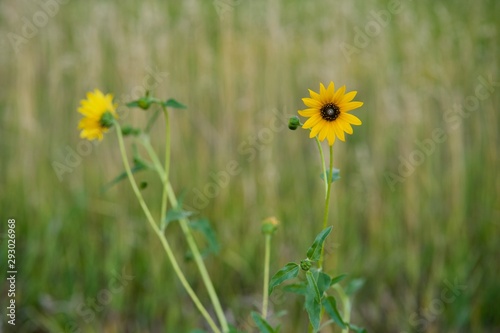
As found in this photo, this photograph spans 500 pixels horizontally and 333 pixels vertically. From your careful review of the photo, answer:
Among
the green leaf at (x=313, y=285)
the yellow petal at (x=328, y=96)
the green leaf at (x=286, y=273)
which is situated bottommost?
the green leaf at (x=313, y=285)

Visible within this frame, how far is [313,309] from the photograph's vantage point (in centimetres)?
88

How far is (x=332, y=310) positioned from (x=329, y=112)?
0.30 meters

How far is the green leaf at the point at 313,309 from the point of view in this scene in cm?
86

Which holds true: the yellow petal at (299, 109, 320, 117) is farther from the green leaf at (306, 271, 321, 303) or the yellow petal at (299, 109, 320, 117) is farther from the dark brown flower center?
the green leaf at (306, 271, 321, 303)

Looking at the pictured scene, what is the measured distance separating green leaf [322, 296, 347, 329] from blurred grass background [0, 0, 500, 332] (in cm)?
86

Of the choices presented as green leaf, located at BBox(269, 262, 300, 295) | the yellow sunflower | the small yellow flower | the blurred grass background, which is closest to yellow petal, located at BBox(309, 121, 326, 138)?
the yellow sunflower

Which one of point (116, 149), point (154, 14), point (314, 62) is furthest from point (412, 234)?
point (154, 14)

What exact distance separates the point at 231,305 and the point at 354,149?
38.0 inches

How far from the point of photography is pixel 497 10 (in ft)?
9.73

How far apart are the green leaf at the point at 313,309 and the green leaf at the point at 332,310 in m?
0.06

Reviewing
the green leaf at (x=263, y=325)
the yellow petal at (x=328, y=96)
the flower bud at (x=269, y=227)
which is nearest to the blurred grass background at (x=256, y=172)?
the flower bud at (x=269, y=227)

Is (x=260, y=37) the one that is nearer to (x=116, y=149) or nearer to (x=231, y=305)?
(x=116, y=149)

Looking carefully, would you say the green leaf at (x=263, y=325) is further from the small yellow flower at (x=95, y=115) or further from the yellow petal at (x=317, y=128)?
the small yellow flower at (x=95, y=115)

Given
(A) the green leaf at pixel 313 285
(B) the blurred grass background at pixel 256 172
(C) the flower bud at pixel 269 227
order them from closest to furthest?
(A) the green leaf at pixel 313 285, (C) the flower bud at pixel 269 227, (B) the blurred grass background at pixel 256 172
